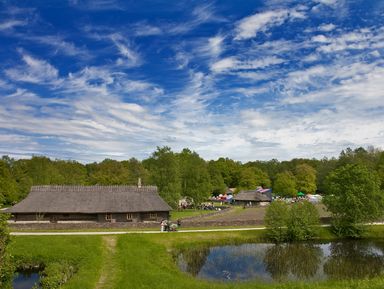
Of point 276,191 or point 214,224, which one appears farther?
point 276,191

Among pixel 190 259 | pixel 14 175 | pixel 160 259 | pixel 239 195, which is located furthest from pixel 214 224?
pixel 14 175

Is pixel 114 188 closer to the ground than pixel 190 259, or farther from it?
farther from it

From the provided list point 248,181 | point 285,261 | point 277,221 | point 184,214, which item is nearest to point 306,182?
point 248,181

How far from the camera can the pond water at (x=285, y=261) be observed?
91.0 ft

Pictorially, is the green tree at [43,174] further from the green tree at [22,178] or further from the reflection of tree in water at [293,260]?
the reflection of tree in water at [293,260]

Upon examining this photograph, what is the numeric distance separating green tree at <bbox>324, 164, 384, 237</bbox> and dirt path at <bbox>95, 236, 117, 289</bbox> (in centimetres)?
2695

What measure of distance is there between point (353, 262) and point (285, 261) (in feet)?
19.1

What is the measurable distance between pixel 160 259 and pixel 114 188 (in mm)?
19741

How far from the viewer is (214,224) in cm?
4500

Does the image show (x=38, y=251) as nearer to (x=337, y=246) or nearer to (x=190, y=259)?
(x=190, y=259)

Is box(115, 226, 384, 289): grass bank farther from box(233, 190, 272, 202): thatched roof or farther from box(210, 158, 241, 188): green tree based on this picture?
box(210, 158, 241, 188): green tree

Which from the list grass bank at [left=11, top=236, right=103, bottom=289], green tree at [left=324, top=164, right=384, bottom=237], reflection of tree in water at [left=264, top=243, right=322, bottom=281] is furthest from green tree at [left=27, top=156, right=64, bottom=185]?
green tree at [left=324, top=164, right=384, bottom=237]

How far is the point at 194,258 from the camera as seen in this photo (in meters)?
33.4

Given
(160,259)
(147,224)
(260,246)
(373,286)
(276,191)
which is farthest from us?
(276,191)
